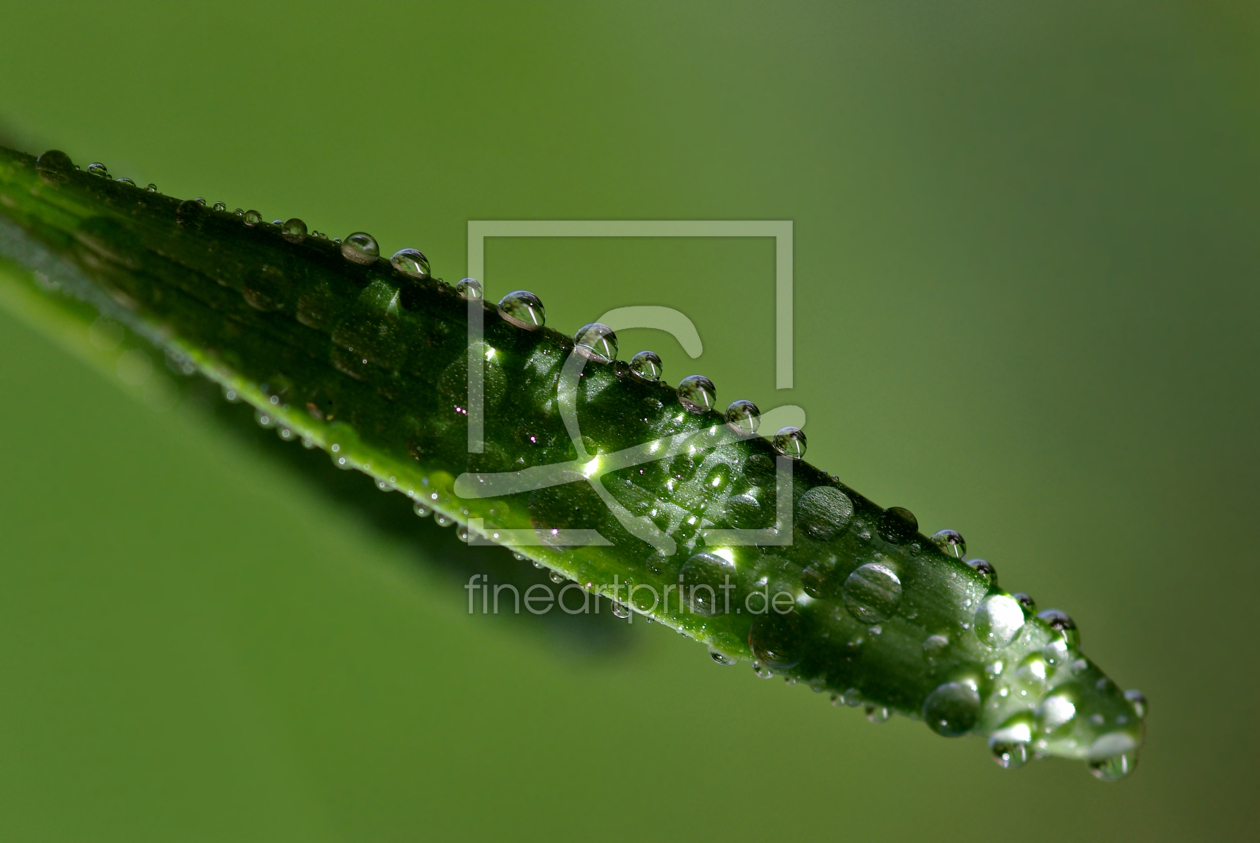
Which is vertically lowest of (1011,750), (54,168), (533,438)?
(1011,750)

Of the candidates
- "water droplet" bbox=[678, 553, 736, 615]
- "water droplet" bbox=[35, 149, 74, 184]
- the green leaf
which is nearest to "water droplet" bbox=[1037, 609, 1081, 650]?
the green leaf

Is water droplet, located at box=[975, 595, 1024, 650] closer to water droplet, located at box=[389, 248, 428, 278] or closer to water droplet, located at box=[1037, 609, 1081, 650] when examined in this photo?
water droplet, located at box=[1037, 609, 1081, 650]

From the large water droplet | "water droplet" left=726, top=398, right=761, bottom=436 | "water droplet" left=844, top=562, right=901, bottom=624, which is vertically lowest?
"water droplet" left=844, top=562, right=901, bottom=624

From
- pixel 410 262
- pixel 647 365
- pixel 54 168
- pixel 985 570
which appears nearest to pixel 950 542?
pixel 985 570

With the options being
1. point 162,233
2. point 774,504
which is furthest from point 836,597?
point 162,233

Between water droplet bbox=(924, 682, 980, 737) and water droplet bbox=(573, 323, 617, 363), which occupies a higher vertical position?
water droplet bbox=(573, 323, 617, 363)

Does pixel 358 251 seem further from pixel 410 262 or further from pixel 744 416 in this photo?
pixel 744 416
